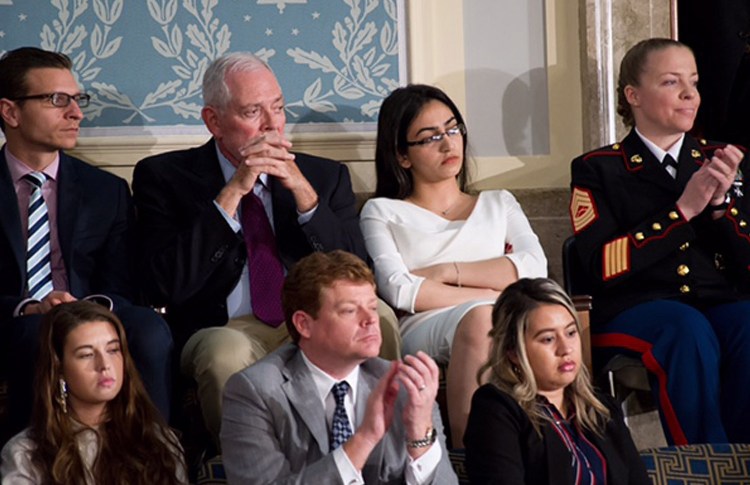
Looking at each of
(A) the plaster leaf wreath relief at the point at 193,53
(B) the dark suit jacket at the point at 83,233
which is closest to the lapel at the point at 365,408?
(B) the dark suit jacket at the point at 83,233

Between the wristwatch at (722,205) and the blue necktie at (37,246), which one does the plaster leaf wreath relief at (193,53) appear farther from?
the wristwatch at (722,205)

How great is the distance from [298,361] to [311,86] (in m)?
1.63

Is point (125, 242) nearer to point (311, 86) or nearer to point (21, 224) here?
point (21, 224)

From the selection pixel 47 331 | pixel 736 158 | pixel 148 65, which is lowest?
pixel 47 331

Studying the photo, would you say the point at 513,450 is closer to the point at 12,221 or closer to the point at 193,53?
the point at 12,221

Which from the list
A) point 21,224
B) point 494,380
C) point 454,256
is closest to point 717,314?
point 454,256

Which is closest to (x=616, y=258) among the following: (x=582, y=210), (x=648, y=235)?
(x=648, y=235)

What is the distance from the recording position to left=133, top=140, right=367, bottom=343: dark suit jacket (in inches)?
147

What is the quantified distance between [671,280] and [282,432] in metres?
1.45

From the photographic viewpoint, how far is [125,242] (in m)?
3.93

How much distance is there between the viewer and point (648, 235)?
3928mm

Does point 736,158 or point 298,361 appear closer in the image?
point 298,361

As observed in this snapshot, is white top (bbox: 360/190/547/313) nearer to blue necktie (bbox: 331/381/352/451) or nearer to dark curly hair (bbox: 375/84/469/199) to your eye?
dark curly hair (bbox: 375/84/469/199)

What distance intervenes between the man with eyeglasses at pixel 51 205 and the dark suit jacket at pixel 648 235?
131 centimetres
